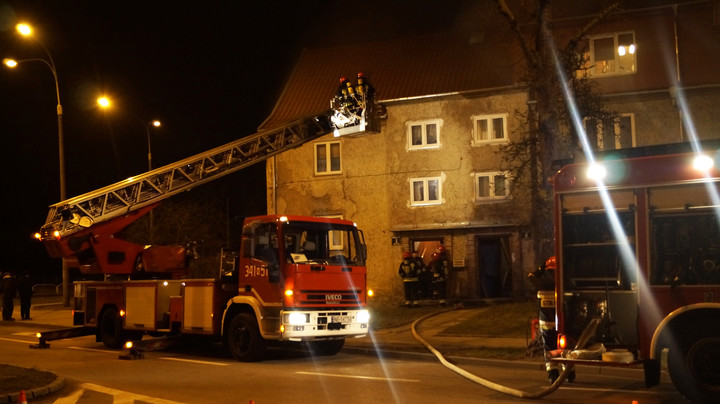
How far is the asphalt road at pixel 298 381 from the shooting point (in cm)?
999

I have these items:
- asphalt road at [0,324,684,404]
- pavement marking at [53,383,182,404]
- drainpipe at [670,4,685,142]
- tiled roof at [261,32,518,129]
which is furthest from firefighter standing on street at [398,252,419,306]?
pavement marking at [53,383,182,404]

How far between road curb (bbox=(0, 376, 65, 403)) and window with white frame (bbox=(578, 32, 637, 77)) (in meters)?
21.5

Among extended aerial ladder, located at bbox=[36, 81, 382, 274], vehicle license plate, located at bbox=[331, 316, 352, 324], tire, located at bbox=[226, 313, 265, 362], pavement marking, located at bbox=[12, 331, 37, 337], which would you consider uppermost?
extended aerial ladder, located at bbox=[36, 81, 382, 274]

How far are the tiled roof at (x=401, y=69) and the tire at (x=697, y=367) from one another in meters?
20.1

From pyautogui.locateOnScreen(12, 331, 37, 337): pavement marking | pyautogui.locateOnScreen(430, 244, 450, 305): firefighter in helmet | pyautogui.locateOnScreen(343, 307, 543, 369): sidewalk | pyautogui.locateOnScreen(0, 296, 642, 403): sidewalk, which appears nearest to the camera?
pyautogui.locateOnScreen(0, 296, 642, 403): sidewalk

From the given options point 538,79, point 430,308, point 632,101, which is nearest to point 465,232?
point 430,308

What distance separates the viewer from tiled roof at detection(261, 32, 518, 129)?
1152 inches

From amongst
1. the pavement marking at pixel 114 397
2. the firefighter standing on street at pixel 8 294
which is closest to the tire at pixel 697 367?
the pavement marking at pixel 114 397

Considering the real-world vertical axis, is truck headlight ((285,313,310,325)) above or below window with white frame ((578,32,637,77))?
below

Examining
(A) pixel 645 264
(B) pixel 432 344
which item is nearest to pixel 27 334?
(B) pixel 432 344

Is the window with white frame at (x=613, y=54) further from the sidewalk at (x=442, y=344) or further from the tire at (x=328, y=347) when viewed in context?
the tire at (x=328, y=347)

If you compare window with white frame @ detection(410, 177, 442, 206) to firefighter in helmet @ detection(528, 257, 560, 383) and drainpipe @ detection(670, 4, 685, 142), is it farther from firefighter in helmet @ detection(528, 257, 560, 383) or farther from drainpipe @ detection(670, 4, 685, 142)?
firefighter in helmet @ detection(528, 257, 560, 383)

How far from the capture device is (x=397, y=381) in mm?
11484

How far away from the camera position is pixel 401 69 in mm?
31219
